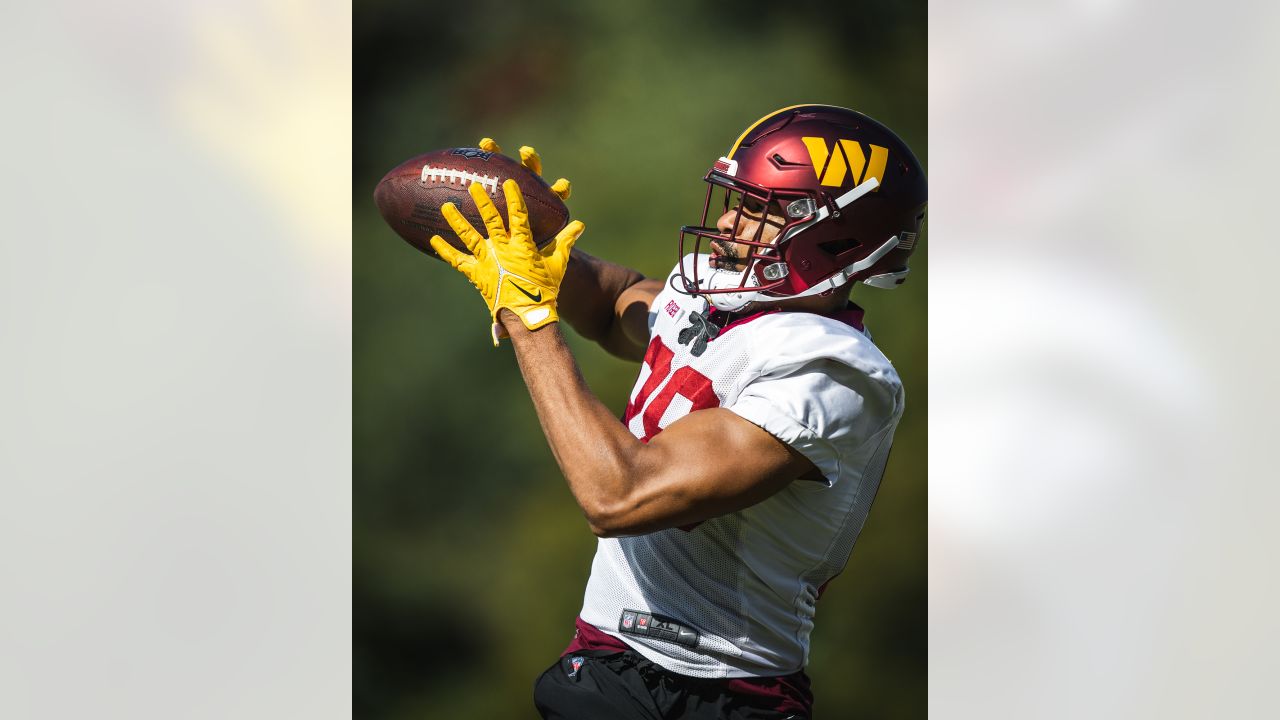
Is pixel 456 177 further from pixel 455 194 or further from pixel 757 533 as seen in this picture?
pixel 757 533

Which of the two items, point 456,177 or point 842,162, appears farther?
point 456,177

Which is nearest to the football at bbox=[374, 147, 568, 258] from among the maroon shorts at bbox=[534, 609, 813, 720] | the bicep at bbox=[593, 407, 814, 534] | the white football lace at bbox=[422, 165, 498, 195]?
the white football lace at bbox=[422, 165, 498, 195]

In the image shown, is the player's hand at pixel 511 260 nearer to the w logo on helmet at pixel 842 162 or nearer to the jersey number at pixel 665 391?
the jersey number at pixel 665 391

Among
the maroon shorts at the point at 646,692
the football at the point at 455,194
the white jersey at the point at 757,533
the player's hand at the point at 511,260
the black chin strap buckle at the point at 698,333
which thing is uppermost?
the football at the point at 455,194

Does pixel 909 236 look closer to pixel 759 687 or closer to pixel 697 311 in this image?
pixel 697 311

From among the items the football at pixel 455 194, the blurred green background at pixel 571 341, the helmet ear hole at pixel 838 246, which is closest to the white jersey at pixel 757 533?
the helmet ear hole at pixel 838 246

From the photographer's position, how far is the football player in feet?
5.06

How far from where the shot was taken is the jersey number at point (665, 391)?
1.79m

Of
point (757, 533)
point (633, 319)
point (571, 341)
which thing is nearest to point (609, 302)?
point (633, 319)

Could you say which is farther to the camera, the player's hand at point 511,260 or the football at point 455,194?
the football at point 455,194

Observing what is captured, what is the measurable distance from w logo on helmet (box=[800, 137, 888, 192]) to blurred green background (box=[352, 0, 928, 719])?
1.60 meters

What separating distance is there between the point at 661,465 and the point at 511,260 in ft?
1.52

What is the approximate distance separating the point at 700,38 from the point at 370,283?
1.33 m

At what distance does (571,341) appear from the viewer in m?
3.46
